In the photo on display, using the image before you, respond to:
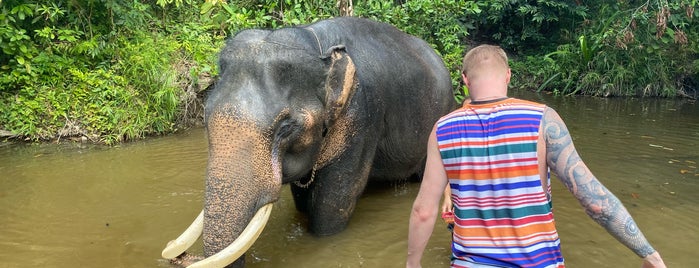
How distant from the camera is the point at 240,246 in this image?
2381 millimetres

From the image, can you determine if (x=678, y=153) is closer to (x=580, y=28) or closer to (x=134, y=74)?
(x=134, y=74)

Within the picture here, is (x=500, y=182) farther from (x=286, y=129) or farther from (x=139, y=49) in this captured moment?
(x=139, y=49)

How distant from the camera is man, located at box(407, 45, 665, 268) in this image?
1.79 meters

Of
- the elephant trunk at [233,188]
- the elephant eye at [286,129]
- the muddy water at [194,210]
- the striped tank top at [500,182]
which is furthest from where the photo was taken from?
the muddy water at [194,210]

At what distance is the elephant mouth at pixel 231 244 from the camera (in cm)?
230

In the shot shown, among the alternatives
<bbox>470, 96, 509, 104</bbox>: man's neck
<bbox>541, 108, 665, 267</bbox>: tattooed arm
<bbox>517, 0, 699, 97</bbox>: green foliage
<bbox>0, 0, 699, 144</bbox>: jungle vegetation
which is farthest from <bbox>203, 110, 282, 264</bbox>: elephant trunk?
<bbox>517, 0, 699, 97</bbox>: green foliage

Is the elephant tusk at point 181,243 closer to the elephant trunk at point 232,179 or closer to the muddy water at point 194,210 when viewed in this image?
the elephant trunk at point 232,179

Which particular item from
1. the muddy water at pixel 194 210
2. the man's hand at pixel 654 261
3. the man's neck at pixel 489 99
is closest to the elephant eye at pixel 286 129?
the muddy water at pixel 194 210

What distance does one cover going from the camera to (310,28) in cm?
331

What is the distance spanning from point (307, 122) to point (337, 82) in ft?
1.16

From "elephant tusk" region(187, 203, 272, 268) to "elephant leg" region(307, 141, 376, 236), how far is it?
0.79m

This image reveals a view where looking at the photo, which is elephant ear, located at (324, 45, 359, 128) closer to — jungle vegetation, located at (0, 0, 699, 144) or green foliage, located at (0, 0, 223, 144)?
jungle vegetation, located at (0, 0, 699, 144)

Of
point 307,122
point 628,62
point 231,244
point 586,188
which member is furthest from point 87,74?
point 628,62

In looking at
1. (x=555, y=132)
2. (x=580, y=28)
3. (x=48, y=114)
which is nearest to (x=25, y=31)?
(x=48, y=114)
